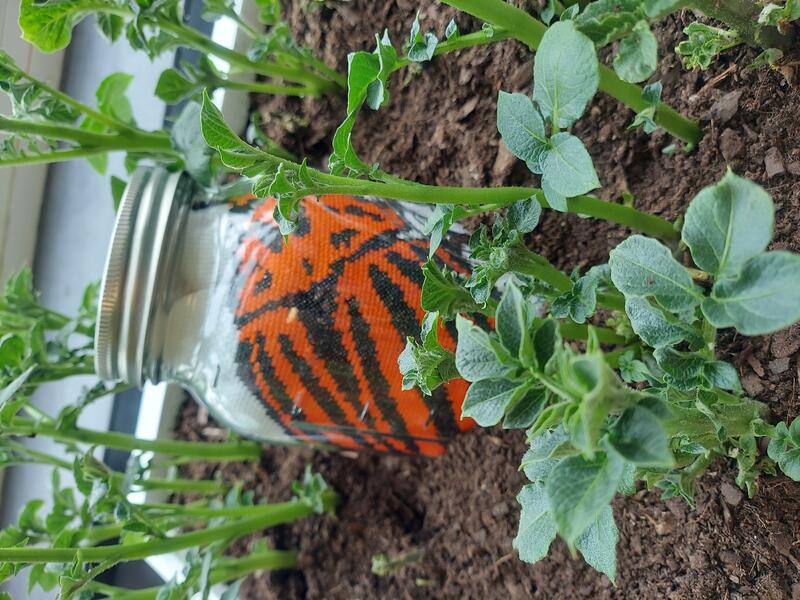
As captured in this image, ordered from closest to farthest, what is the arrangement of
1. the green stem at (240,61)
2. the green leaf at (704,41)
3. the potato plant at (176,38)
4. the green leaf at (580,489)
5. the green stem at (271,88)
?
the green leaf at (580,489)
the green leaf at (704,41)
the potato plant at (176,38)
the green stem at (240,61)
the green stem at (271,88)

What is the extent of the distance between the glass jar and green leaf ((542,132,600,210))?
266 millimetres

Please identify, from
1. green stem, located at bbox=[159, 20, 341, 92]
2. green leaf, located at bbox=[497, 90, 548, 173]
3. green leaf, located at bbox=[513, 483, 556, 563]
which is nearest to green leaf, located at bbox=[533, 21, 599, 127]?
green leaf, located at bbox=[497, 90, 548, 173]

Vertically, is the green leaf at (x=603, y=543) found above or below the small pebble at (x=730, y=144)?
below

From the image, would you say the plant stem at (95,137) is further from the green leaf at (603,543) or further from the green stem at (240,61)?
the green leaf at (603,543)

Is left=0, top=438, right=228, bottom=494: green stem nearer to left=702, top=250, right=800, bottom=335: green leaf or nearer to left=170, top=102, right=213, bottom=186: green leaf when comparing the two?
left=170, top=102, right=213, bottom=186: green leaf

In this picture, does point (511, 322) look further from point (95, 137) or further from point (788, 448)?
point (95, 137)

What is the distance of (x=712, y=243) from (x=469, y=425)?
0.51 meters

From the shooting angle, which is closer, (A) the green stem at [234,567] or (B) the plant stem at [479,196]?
(B) the plant stem at [479,196]

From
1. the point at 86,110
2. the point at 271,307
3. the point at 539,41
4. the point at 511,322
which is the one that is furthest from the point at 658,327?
the point at 86,110

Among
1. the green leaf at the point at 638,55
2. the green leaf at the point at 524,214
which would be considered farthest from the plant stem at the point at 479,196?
the green leaf at the point at 638,55

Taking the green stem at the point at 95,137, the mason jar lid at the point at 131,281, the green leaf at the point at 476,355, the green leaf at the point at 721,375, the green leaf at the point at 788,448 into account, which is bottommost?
the mason jar lid at the point at 131,281

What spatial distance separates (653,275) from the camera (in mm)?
416

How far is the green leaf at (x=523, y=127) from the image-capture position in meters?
0.48

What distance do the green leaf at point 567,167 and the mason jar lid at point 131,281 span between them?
0.46m
